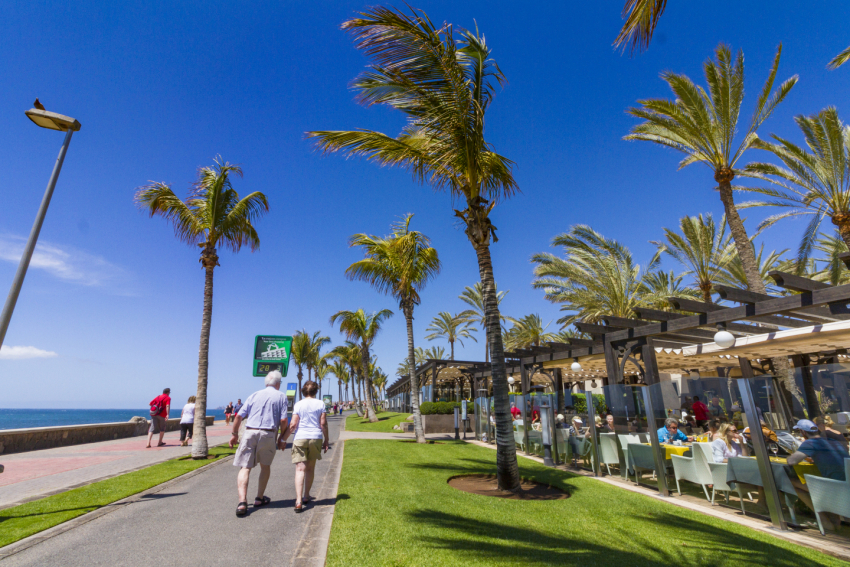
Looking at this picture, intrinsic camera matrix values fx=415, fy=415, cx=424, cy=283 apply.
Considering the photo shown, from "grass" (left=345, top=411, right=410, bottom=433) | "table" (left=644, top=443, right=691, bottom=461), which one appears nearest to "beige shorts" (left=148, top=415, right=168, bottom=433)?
"grass" (left=345, top=411, right=410, bottom=433)

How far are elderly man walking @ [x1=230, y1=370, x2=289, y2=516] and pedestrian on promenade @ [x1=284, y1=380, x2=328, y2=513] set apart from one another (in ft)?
0.88

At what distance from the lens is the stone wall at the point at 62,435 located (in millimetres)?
12211

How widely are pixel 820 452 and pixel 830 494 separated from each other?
0.47 metres

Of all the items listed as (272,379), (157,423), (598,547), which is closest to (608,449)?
(598,547)

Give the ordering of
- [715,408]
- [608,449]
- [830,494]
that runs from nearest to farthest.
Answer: [830,494] → [715,408] → [608,449]

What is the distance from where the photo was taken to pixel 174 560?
3.74 meters

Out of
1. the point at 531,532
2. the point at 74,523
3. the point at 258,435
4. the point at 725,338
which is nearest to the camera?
the point at 531,532

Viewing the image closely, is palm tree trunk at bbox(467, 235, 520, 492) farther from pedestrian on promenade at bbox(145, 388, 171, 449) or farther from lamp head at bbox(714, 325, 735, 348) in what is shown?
pedestrian on promenade at bbox(145, 388, 171, 449)

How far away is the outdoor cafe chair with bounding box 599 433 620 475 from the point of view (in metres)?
8.72

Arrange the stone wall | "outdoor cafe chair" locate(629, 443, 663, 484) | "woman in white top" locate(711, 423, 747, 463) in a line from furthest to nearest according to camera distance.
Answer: the stone wall
"outdoor cafe chair" locate(629, 443, 663, 484)
"woman in white top" locate(711, 423, 747, 463)

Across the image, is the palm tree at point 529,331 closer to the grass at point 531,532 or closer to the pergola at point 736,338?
the pergola at point 736,338

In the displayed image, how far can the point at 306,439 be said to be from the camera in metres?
5.39

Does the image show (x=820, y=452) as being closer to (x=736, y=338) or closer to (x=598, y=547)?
(x=598, y=547)

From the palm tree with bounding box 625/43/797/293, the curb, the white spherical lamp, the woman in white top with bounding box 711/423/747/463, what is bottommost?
the curb
